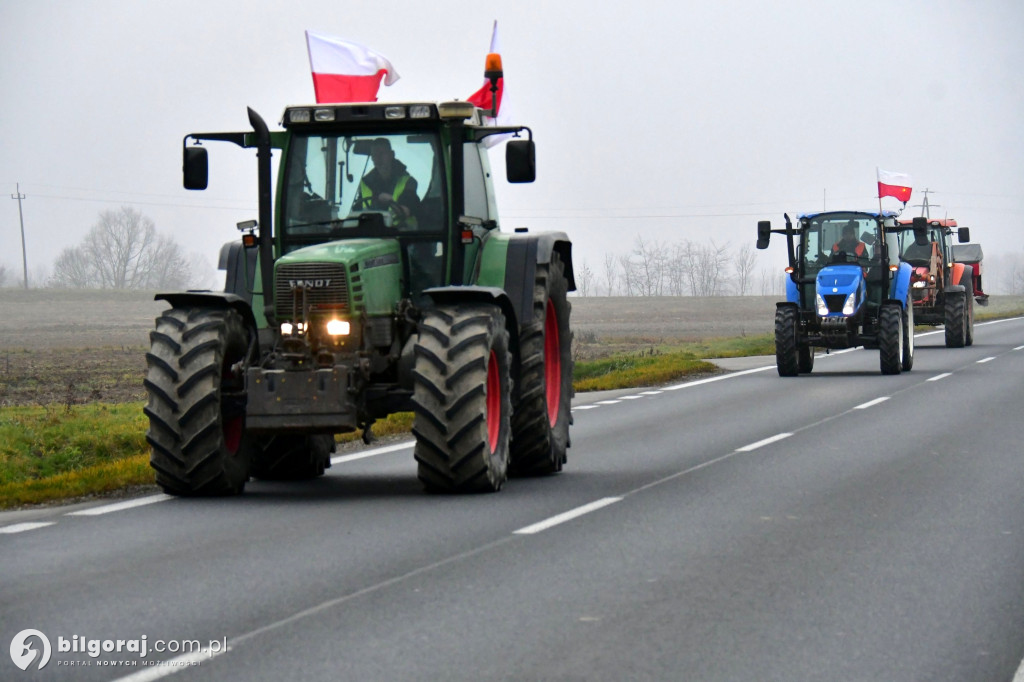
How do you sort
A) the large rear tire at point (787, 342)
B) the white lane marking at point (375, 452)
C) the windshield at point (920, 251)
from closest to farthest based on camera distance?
the white lane marking at point (375, 452)
the large rear tire at point (787, 342)
the windshield at point (920, 251)

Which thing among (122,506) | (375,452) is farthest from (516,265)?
(122,506)

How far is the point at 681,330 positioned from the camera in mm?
65438

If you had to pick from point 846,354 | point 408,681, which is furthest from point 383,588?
point 846,354

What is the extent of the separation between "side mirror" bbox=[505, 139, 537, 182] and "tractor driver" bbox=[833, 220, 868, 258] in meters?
18.1

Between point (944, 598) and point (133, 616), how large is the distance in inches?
149

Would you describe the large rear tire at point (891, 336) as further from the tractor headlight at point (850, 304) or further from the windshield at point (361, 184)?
the windshield at point (361, 184)

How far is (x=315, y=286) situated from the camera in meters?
11.4

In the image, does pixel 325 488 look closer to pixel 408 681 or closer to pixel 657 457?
pixel 657 457

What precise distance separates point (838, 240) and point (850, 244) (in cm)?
26

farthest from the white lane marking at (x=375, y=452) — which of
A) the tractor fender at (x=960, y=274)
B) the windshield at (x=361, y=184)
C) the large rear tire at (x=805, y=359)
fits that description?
the tractor fender at (x=960, y=274)

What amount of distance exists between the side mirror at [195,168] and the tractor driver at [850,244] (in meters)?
19.2

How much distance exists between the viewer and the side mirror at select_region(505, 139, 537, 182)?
39.2 ft

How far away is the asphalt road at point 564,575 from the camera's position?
6273mm

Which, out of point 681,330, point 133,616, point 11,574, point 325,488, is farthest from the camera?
point 681,330
